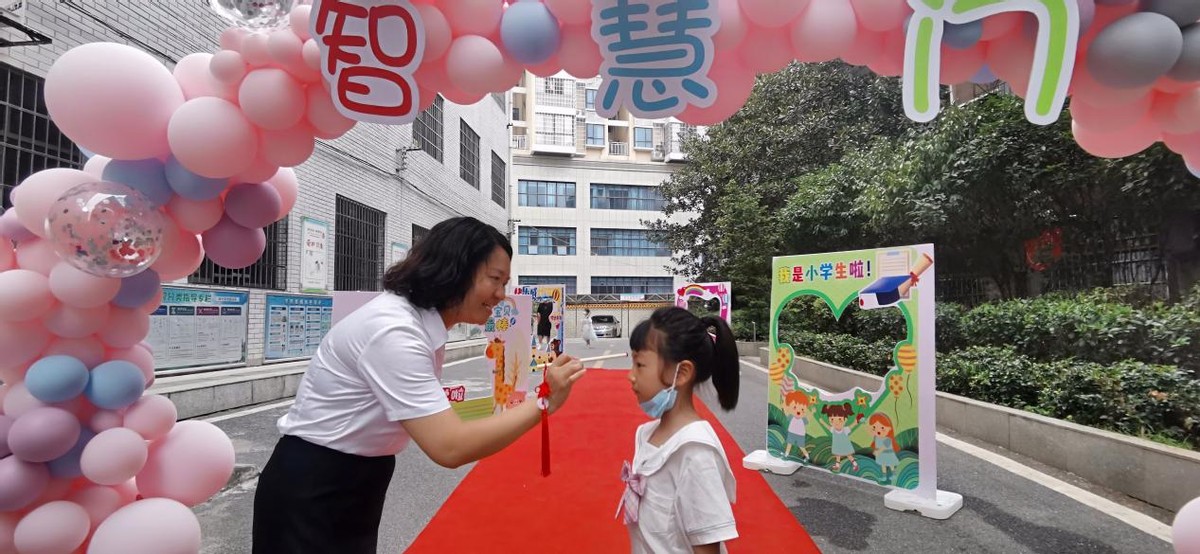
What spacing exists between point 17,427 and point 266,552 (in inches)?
53.7

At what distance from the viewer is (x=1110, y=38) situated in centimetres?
223

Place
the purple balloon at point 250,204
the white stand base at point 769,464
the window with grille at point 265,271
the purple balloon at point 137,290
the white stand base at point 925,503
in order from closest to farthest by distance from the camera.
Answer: the purple balloon at point 137,290
the purple balloon at point 250,204
the white stand base at point 925,503
the white stand base at point 769,464
the window with grille at point 265,271

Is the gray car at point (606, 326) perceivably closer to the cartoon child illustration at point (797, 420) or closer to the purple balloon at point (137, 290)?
the cartoon child illustration at point (797, 420)

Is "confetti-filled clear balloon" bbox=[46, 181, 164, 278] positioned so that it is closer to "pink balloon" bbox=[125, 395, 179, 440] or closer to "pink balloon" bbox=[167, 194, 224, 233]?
"pink balloon" bbox=[167, 194, 224, 233]

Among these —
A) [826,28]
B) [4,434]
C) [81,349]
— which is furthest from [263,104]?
[826,28]

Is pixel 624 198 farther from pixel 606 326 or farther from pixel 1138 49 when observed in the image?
pixel 1138 49

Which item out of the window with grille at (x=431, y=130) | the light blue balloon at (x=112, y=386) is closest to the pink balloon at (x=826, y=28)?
the light blue balloon at (x=112, y=386)

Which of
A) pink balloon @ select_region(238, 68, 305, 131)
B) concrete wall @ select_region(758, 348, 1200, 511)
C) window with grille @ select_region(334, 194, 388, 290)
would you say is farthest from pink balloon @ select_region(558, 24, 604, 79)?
window with grille @ select_region(334, 194, 388, 290)

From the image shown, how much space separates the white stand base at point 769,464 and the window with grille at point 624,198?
31.1 metres

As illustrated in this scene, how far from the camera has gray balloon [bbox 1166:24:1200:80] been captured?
219cm

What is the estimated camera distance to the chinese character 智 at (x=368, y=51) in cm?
245

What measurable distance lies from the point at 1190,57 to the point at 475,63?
263cm

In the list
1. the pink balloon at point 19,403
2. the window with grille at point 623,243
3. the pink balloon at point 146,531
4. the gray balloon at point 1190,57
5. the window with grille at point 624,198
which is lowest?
the pink balloon at point 146,531

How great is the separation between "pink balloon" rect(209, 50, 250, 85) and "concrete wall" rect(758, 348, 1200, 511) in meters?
5.66
